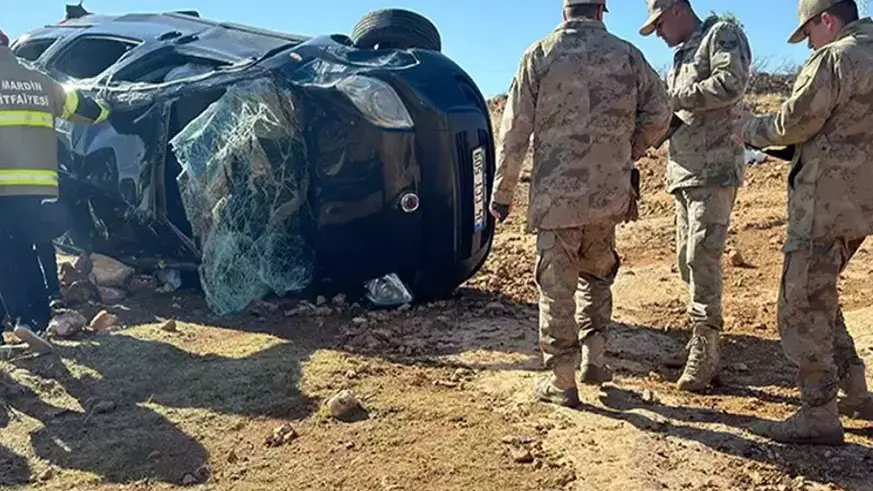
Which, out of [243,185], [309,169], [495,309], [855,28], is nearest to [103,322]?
[243,185]

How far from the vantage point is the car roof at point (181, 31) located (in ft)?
18.6

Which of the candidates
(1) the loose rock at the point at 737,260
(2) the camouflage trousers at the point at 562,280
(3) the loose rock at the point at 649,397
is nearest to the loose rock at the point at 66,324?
(2) the camouflage trousers at the point at 562,280

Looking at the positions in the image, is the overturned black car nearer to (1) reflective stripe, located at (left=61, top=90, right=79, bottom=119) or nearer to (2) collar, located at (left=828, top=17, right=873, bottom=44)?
(1) reflective stripe, located at (left=61, top=90, right=79, bottom=119)

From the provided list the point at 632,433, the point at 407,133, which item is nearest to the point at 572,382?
the point at 632,433

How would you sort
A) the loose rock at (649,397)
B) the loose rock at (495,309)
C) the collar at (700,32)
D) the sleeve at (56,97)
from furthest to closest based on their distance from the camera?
the loose rock at (495,309), the sleeve at (56,97), the collar at (700,32), the loose rock at (649,397)

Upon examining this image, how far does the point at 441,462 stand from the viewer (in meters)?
3.24

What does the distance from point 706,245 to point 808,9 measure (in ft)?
3.78

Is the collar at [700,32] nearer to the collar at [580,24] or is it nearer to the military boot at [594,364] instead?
the collar at [580,24]

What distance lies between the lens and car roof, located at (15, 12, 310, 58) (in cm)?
568

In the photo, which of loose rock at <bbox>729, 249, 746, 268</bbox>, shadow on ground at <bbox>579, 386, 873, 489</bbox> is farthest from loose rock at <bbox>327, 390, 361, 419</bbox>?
loose rock at <bbox>729, 249, 746, 268</bbox>

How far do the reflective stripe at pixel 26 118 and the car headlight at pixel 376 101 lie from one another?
152cm

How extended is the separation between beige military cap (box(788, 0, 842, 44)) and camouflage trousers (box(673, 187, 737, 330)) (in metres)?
0.85

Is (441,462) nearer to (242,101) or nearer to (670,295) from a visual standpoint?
(242,101)

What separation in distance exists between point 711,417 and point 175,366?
8.17ft
